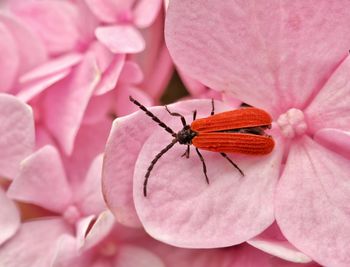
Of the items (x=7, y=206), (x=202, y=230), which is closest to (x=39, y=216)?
(x=7, y=206)

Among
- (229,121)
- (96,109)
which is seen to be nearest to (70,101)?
(96,109)

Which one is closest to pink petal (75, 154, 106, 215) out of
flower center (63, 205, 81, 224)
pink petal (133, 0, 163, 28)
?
flower center (63, 205, 81, 224)

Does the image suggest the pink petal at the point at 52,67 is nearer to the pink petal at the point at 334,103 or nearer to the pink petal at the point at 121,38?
the pink petal at the point at 121,38

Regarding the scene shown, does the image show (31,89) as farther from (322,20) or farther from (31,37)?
(322,20)

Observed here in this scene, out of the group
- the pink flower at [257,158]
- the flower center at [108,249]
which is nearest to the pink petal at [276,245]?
the pink flower at [257,158]

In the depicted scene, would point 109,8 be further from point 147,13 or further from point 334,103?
point 334,103

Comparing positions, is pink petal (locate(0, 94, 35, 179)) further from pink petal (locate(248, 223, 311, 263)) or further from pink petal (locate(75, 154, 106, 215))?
pink petal (locate(248, 223, 311, 263))

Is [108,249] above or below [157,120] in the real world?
below
